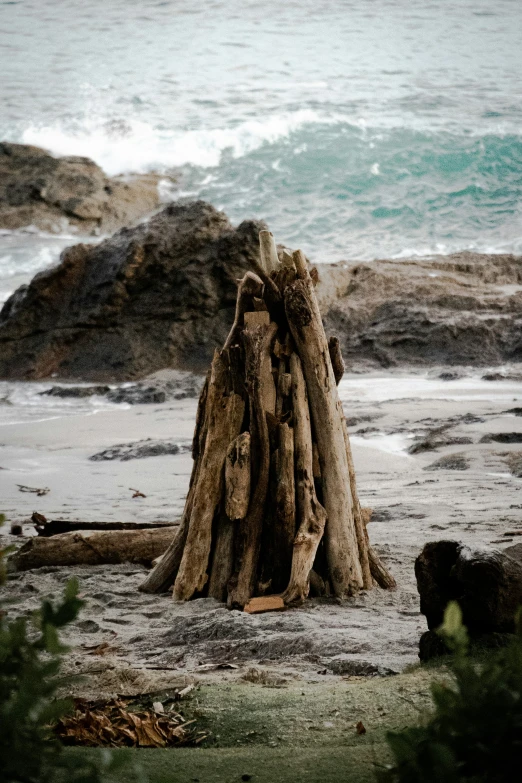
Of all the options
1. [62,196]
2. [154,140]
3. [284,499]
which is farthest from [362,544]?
[154,140]

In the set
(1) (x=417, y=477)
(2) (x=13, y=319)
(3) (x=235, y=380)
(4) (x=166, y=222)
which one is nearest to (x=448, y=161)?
(4) (x=166, y=222)

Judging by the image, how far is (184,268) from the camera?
42.7 feet

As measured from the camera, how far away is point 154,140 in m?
29.3

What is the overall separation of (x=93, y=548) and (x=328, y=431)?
63.9 inches

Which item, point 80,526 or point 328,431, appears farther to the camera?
point 80,526

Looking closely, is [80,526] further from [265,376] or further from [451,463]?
[451,463]

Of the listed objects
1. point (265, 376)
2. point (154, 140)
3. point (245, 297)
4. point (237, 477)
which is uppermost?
point (154, 140)

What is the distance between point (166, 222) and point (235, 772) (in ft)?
38.3

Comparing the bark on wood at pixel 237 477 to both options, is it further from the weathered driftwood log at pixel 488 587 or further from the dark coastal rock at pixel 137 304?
the dark coastal rock at pixel 137 304

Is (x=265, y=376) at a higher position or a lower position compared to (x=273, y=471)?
higher

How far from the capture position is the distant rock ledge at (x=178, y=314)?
12414mm

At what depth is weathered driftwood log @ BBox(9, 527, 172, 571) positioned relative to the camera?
17.1 feet

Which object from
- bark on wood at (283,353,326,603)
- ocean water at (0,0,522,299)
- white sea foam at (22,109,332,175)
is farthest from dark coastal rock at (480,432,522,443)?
white sea foam at (22,109,332,175)

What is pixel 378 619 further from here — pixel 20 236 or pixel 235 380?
pixel 20 236
